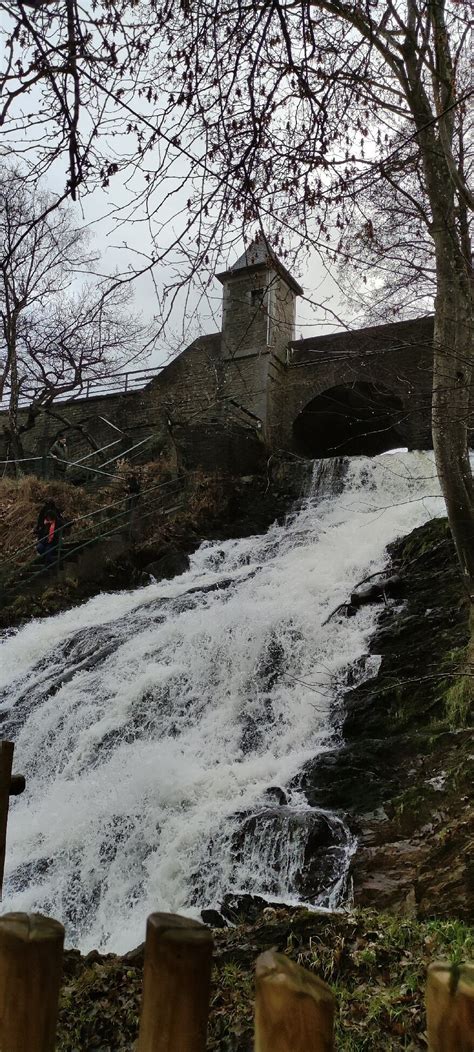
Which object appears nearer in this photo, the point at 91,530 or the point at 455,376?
the point at 455,376

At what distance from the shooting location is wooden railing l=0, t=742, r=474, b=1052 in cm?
100

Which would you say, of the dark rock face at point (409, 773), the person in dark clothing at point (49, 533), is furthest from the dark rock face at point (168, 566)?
the dark rock face at point (409, 773)

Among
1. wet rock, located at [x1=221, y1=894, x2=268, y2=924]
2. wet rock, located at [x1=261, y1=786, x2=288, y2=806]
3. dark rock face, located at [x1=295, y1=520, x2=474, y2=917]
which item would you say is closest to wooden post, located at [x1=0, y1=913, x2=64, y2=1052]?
dark rock face, located at [x1=295, y1=520, x2=474, y2=917]

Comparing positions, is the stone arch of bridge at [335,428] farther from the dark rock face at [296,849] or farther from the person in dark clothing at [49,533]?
the dark rock face at [296,849]

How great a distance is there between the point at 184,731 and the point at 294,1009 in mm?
6715

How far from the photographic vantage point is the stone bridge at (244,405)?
1747 cm

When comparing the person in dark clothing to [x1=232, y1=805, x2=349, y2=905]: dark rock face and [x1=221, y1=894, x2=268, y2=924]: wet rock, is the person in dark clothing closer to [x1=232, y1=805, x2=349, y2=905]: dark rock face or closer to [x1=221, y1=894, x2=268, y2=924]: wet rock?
[x1=232, y1=805, x2=349, y2=905]: dark rock face

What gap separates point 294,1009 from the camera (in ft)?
3.27

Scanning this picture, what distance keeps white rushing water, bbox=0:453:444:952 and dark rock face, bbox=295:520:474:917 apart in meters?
0.22

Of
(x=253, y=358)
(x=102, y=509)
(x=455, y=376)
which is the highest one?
(x=253, y=358)

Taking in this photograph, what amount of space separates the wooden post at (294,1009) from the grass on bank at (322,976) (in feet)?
8.75

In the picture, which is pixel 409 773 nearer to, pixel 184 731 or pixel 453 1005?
pixel 184 731

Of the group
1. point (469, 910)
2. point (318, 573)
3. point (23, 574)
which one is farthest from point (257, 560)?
point (469, 910)

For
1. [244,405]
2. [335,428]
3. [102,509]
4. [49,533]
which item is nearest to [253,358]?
[244,405]
